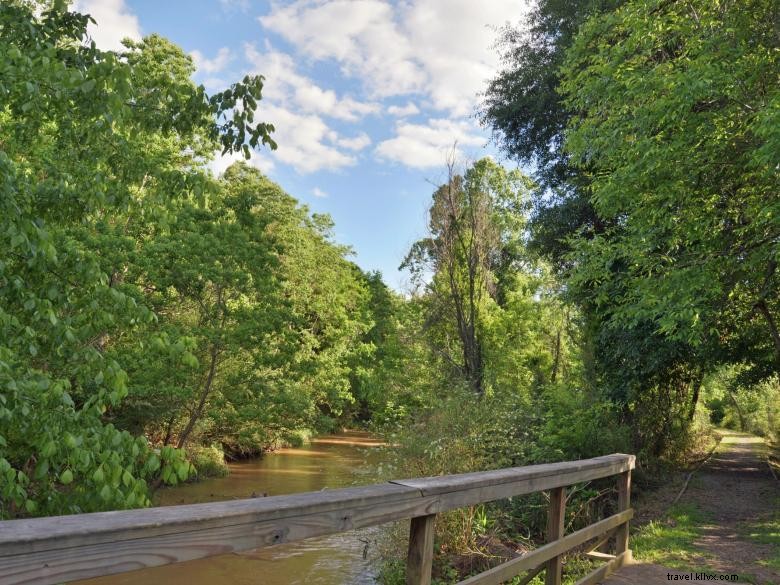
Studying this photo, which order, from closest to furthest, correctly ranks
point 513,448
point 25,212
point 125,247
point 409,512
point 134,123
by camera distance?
point 409,512 → point 25,212 → point 134,123 → point 513,448 → point 125,247

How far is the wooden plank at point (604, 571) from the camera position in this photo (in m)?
4.50

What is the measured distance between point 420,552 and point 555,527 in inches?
69.7

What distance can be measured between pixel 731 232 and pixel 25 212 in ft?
29.1

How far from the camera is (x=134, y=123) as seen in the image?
425cm

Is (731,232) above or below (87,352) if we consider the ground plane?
above

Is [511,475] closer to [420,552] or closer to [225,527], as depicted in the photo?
[420,552]

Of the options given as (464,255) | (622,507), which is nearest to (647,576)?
(622,507)

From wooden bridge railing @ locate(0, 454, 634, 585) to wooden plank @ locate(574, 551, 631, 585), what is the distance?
50.9 inches

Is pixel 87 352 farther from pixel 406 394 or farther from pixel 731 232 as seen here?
pixel 406 394

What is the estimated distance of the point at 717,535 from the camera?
26.9 feet

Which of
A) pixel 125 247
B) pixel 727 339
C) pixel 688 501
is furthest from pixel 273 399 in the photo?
pixel 727 339

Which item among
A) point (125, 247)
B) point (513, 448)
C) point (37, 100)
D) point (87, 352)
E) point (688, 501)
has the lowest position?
point (688, 501)

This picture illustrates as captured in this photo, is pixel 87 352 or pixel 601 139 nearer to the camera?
pixel 87 352

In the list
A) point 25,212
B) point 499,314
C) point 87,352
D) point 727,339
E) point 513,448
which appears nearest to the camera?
point 87,352
